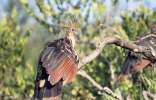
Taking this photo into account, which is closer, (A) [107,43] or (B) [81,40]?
(A) [107,43]

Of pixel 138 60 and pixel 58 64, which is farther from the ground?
pixel 58 64

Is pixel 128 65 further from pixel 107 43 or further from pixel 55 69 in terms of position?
pixel 55 69

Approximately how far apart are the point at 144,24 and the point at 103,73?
110 cm

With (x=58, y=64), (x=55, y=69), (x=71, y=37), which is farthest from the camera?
(x=71, y=37)

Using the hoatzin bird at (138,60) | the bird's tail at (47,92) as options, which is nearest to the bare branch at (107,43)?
the bird's tail at (47,92)

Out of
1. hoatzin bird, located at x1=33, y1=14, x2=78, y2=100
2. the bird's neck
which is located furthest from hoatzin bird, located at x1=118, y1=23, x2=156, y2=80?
hoatzin bird, located at x1=33, y1=14, x2=78, y2=100

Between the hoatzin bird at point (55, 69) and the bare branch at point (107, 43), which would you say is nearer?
the hoatzin bird at point (55, 69)

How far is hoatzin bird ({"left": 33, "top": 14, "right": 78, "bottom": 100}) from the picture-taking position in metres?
6.05

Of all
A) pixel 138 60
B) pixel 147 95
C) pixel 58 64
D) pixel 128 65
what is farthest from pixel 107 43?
pixel 128 65

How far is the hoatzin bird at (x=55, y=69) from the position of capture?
A: 19.9 feet

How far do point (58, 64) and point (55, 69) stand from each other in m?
0.13

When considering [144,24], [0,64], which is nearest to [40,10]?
[0,64]

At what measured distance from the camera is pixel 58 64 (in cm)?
618

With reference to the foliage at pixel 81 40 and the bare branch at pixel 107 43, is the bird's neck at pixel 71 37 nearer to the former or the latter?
the bare branch at pixel 107 43
